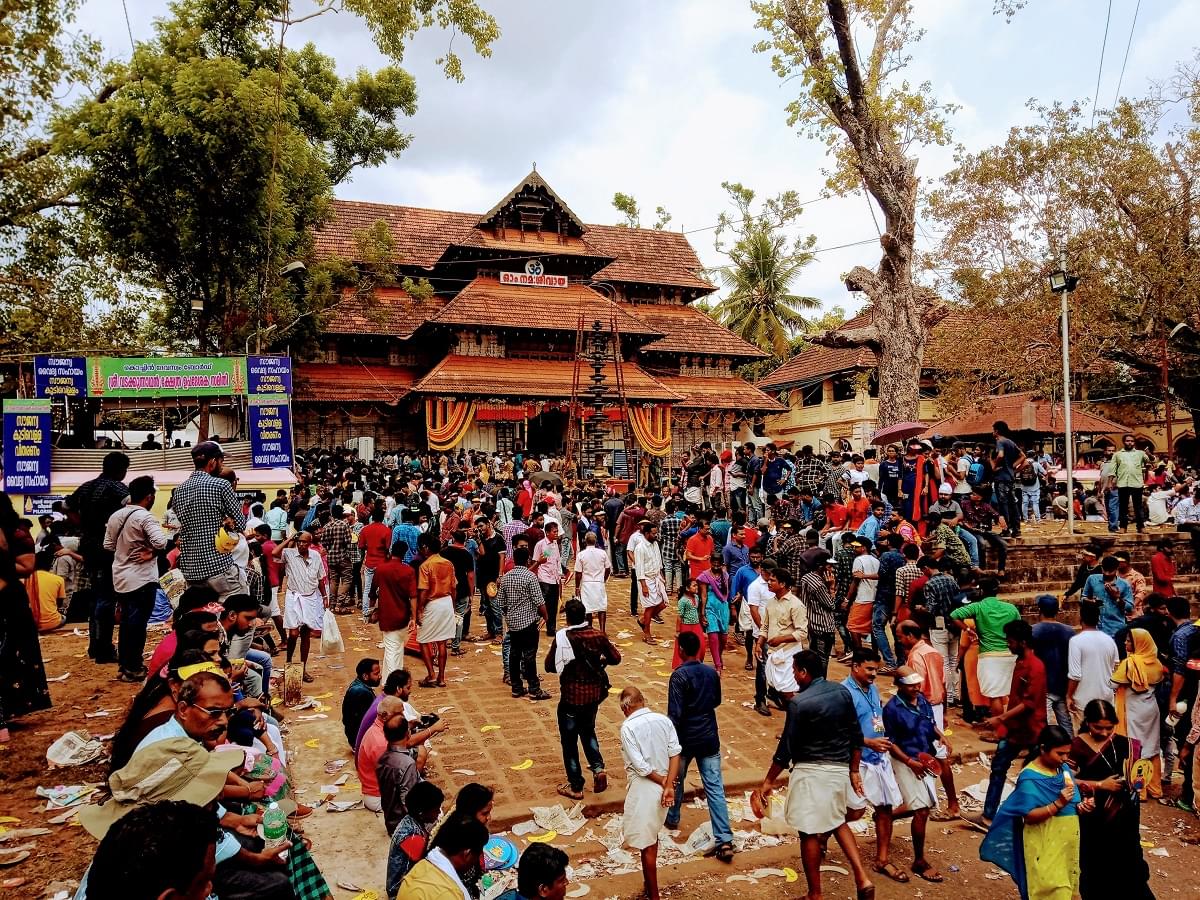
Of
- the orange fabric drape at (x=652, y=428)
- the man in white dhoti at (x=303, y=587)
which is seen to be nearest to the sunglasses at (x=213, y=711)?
the man in white dhoti at (x=303, y=587)

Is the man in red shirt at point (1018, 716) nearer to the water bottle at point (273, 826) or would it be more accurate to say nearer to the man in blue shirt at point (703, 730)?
the man in blue shirt at point (703, 730)

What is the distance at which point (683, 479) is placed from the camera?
18.4 metres

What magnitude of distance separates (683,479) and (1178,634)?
1224 cm

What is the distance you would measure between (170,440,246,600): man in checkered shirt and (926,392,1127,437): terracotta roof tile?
16477mm

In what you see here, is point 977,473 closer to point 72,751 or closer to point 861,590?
point 861,590

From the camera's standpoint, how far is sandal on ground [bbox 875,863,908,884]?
5.29 metres

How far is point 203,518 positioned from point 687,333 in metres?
24.2

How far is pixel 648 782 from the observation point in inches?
193

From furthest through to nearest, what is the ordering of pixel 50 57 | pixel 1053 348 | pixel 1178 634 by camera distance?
pixel 1053 348
pixel 50 57
pixel 1178 634

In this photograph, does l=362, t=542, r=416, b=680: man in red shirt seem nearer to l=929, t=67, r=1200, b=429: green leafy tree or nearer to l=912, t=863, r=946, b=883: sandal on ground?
l=912, t=863, r=946, b=883: sandal on ground

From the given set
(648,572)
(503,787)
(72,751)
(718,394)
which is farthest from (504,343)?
(72,751)

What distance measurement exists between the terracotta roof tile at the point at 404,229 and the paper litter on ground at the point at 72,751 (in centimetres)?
2247

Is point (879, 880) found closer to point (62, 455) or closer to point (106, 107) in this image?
point (62, 455)

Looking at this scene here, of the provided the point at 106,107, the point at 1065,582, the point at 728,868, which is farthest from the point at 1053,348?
the point at 106,107
